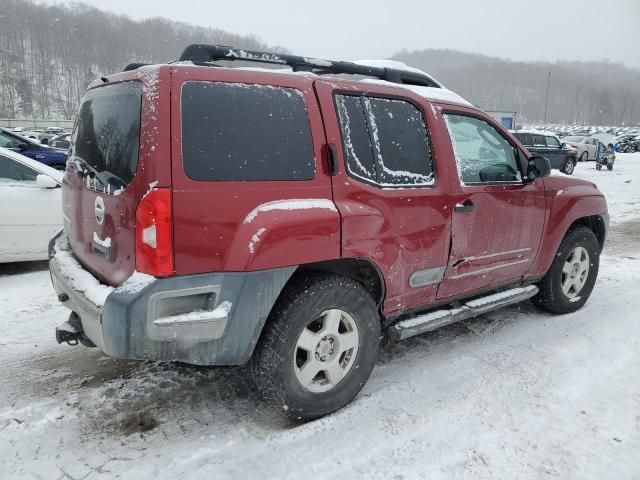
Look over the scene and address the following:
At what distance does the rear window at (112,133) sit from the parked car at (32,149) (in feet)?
26.2

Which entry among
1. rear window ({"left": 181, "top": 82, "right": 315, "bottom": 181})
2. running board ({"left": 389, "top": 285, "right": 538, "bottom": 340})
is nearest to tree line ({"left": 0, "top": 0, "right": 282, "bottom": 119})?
running board ({"left": 389, "top": 285, "right": 538, "bottom": 340})

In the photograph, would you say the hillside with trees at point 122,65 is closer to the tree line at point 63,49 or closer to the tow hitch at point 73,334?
the tree line at point 63,49

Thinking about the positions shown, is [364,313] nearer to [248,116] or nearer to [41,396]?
[248,116]

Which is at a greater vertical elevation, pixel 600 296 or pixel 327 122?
pixel 327 122

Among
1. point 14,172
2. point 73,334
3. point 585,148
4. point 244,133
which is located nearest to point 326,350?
point 244,133

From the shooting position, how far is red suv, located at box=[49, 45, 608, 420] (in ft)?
7.45

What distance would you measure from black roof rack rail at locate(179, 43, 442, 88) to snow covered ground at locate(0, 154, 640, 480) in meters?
1.98

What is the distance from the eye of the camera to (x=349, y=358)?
2.90 m

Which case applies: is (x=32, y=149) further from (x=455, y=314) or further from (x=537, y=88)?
(x=537, y=88)

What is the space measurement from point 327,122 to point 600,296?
3855 mm

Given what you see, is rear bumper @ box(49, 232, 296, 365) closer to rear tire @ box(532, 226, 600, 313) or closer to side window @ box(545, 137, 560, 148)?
rear tire @ box(532, 226, 600, 313)

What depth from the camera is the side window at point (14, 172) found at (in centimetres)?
540

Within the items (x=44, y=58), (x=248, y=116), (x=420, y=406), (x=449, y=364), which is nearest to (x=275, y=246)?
(x=248, y=116)

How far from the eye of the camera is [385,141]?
300 cm
